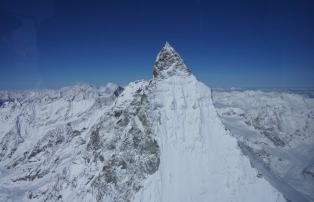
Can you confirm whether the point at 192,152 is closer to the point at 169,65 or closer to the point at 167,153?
the point at 167,153

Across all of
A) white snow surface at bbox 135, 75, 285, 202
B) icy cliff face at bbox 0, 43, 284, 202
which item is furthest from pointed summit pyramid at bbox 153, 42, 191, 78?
white snow surface at bbox 135, 75, 285, 202

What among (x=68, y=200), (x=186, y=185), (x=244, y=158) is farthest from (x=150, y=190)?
(x=68, y=200)

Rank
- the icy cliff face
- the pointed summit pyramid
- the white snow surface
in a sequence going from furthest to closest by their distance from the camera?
the pointed summit pyramid < the icy cliff face < the white snow surface

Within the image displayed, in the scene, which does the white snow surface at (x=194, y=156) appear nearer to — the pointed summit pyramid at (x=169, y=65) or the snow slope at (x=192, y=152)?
the snow slope at (x=192, y=152)

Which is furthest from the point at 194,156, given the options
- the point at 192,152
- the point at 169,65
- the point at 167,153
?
the point at 169,65

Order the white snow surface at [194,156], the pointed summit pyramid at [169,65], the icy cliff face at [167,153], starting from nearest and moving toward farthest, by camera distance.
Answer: the white snow surface at [194,156] → the icy cliff face at [167,153] → the pointed summit pyramid at [169,65]

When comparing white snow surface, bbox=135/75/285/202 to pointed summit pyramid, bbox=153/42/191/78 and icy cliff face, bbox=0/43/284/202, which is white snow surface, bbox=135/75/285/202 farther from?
pointed summit pyramid, bbox=153/42/191/78

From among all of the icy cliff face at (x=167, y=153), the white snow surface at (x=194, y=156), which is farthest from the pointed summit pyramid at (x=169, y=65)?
the white snow surface at (x=194, y=156)

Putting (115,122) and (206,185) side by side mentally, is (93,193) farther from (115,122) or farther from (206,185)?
(206,185)
